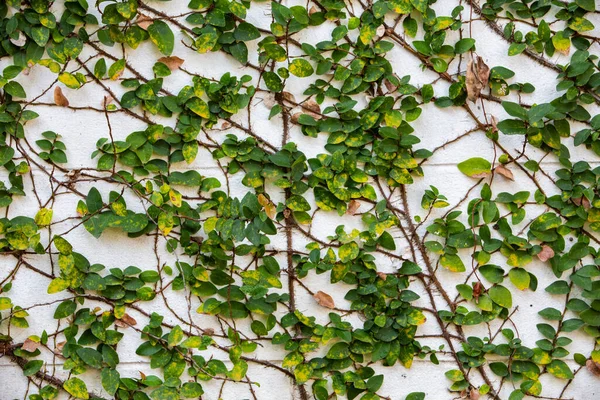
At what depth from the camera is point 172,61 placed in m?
1.77

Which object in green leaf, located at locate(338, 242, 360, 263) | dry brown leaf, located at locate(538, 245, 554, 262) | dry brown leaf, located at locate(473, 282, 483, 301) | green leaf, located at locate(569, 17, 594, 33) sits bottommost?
dry brown leaf, located at locate(473, 282, 483, 301)

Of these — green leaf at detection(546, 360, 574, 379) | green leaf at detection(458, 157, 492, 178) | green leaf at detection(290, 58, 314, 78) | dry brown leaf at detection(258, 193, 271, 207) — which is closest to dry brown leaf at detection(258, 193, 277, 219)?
dry brown leaf at detection(258, 193, 271, 207)

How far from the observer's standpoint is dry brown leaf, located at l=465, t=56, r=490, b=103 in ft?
5.91

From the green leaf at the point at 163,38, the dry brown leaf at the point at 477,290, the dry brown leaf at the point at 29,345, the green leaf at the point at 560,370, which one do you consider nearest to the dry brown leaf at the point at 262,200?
the green leaf at the point at 163,38

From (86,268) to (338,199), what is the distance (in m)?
0.82

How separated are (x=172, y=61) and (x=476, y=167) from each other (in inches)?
40.5

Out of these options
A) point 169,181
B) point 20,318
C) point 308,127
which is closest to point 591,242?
point 308,127

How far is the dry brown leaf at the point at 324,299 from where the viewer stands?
182 cm

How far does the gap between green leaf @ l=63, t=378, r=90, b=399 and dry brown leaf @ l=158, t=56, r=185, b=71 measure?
103cm

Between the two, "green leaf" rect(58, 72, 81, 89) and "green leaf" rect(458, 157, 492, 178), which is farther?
"green leaf" rect(458, 157, 492, 178)

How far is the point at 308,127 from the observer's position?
5.91ft

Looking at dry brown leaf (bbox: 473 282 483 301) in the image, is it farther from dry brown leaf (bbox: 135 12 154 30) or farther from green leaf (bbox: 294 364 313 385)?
dry brown leaf (bbox: 135 12 154 30)

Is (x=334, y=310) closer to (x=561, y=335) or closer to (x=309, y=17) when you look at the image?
(x=561, y=335)

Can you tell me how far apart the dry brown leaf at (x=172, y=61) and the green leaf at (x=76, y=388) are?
3.39ft
